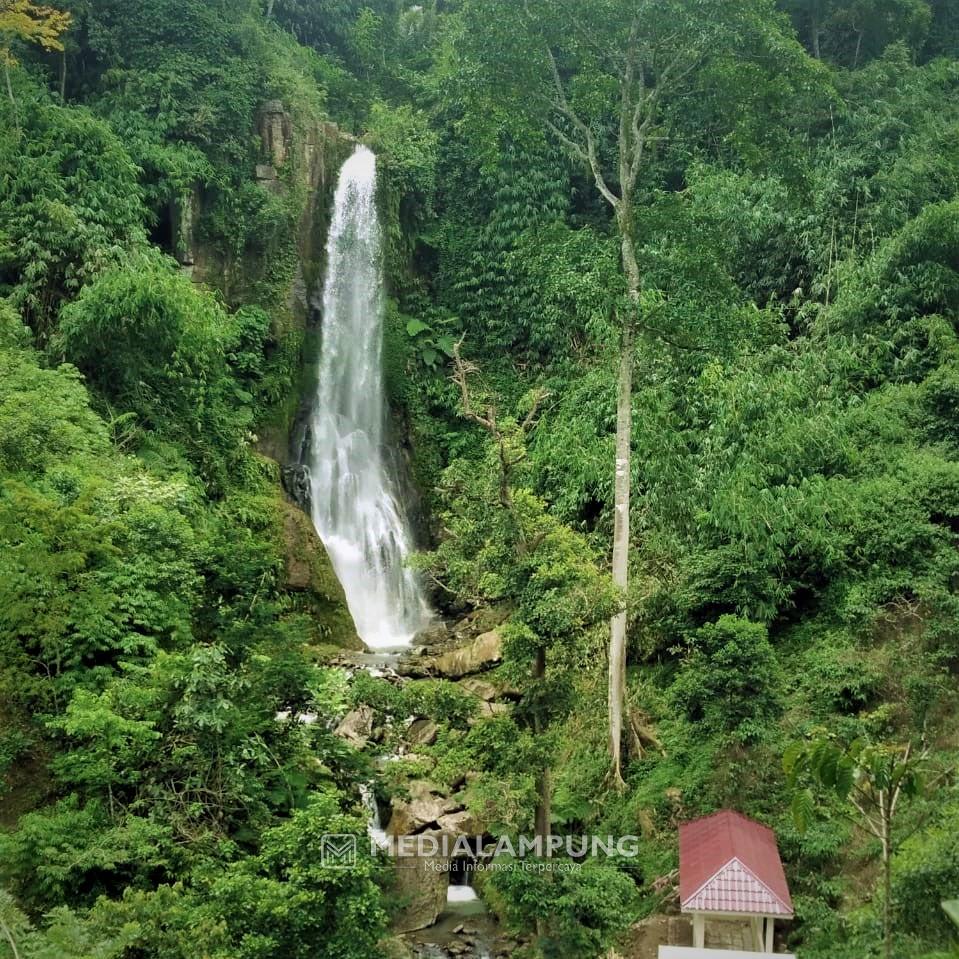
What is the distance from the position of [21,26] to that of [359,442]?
9.22 m

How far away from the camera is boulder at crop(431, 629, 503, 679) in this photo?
13.3 metres

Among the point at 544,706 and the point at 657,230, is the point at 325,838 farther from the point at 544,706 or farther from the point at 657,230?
the point at 657,230

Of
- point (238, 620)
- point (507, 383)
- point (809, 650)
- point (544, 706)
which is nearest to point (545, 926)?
point (544, 706)

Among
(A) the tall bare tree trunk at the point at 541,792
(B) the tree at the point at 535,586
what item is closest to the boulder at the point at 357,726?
(B) the tree at the point at 535,586

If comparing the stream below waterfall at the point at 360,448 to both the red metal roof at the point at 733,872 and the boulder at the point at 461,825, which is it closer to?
the boulder at the point at 461,825

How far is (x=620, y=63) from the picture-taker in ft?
39.7

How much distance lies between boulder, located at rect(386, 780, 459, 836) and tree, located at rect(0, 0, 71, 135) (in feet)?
40.1

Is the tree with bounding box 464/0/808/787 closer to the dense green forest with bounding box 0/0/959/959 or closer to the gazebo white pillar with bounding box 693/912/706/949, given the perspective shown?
the dense green forest with bounding box 0/0/959/959

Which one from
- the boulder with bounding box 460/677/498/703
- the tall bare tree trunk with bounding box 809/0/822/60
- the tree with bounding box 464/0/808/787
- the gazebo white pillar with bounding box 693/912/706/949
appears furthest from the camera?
the tall bare tree trunk with bounding box 809/0/822/60

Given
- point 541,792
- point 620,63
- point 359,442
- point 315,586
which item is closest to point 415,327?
point 359,442

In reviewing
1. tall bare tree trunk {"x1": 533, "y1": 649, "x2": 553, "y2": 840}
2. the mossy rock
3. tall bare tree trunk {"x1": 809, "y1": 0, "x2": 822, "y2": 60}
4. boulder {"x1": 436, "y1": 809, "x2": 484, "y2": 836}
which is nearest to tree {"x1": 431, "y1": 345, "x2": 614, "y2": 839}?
tall bare tree trunk {"x1": 533, "y1": 649, "x2": 553, "y2": 840}

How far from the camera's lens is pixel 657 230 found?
37.9ft

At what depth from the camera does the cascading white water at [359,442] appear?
16.9m

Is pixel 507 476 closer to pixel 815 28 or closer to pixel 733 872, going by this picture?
pixel 733 872
